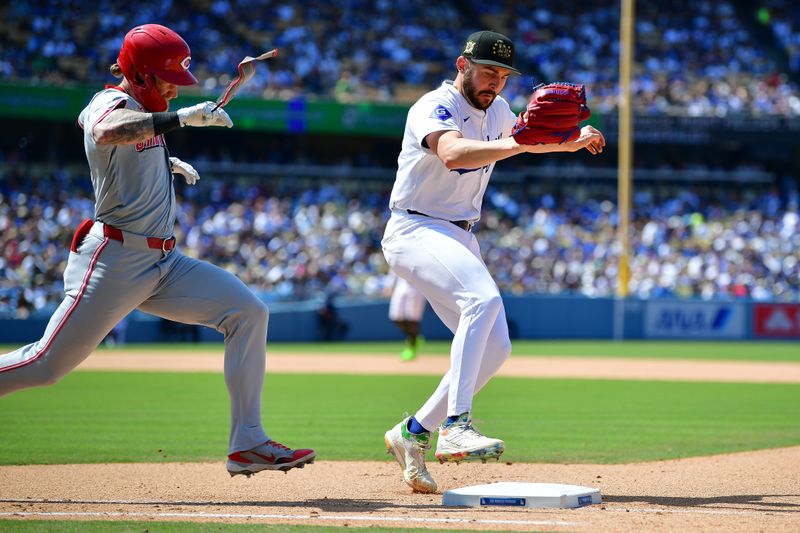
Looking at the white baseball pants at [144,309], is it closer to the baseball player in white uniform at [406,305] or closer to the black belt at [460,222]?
the black belt at [460,222]

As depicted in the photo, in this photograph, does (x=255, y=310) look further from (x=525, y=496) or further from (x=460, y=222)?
(x=525, y=496)

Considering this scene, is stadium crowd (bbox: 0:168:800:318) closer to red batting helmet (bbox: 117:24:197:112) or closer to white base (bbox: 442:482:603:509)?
red batting helmet (bbox: 117:24:197:112)

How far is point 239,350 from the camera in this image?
17.4ft

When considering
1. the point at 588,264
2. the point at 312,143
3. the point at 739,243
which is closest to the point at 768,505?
the point at 588,264

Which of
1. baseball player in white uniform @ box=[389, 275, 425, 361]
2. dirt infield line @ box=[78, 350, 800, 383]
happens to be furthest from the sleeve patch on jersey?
baseball player in white uniform @ box=[389, 275, 425, 361]

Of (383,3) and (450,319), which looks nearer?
(450,319)

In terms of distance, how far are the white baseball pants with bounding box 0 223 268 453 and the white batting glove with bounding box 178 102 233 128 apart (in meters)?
0.72

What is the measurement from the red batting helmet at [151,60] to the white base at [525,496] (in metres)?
2.38

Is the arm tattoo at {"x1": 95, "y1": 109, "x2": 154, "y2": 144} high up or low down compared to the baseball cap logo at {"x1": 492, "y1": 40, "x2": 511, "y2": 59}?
down

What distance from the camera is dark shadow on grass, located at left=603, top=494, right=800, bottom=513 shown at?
5.15 meters

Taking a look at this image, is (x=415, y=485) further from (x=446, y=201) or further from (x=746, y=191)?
(x=746, y=191)

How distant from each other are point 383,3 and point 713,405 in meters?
25.4

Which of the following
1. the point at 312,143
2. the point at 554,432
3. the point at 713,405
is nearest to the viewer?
the point at 554,432

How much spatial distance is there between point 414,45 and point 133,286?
29238mm
